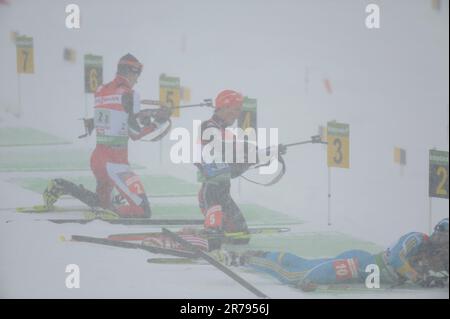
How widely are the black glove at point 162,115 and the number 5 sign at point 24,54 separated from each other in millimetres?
609

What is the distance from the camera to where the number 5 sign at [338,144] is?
16.9ft

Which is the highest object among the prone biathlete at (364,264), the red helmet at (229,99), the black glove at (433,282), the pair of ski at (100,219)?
the red helmet at (229,99)

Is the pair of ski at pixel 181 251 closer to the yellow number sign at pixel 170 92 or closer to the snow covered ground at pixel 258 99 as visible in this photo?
the snow covered ground at pixel 258 99

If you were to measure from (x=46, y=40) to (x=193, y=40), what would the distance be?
0.68 meters

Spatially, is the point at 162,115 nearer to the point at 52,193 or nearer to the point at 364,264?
the point at 52,193

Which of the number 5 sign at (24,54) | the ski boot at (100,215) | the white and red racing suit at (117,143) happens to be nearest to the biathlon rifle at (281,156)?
the white and red racing suit at (117,143)

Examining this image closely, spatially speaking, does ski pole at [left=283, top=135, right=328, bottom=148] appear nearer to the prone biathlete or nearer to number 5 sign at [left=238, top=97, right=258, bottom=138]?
number 5 sign at [left=238, top=97, right=258, bottom=138]

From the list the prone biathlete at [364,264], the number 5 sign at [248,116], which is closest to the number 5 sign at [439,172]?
the prone biathlete at [364,264]

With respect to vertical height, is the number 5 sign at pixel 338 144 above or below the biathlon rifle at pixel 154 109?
below
